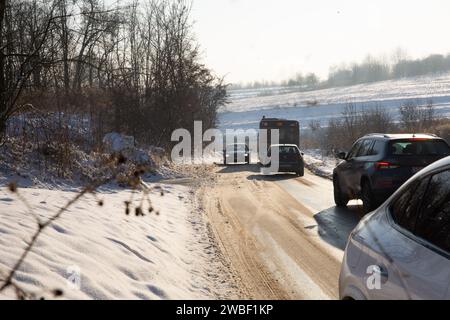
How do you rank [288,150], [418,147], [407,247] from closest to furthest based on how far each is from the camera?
[407,247]
[418,147]
[288,150]

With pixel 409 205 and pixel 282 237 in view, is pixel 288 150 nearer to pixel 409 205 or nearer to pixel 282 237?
pixel 282 237

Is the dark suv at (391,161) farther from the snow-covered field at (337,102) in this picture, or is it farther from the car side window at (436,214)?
the snow-covered field at (337,102)

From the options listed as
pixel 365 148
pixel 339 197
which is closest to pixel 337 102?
pixel 339 197

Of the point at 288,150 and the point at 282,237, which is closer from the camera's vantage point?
the point at 282,237

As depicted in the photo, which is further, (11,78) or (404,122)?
(404,122)

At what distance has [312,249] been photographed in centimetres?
889

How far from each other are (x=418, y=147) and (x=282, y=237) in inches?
153

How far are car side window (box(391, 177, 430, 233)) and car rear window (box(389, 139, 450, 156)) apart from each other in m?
8.25

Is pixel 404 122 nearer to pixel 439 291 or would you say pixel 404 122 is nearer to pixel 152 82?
pixel 152 82

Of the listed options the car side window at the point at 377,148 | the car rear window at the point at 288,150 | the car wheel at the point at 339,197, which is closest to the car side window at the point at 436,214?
the car side window at the point at 377,148

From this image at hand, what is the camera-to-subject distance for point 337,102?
128875 mm

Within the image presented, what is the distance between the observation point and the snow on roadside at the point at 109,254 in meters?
5.54

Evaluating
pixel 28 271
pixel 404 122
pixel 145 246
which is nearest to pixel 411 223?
pixel 28 271
